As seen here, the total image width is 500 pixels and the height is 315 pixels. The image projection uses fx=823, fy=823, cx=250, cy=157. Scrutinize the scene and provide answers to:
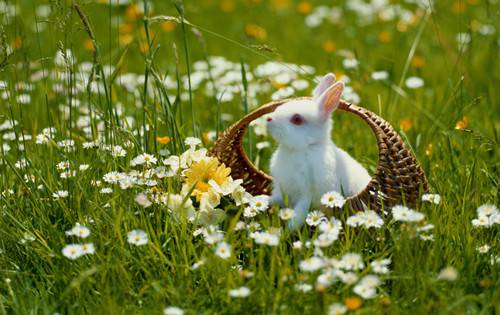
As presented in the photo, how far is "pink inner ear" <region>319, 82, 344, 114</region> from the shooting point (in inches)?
115

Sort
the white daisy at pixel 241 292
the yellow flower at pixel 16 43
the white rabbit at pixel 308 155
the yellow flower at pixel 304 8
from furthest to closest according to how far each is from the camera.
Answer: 1. the yellow flower at pixel 304 8
2. the yellow flower at pixel 16 43
3. the white rabbit at pixel 308 155
4. the white daisy at pixel 241 292

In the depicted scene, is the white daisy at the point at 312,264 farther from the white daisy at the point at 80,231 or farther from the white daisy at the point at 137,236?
the white daisy at the point at 80,231

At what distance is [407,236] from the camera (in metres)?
2.45

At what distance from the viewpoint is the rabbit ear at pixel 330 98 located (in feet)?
9.57

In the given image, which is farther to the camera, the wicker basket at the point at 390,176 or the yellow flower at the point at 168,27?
the yellow flower at the point at 168,27

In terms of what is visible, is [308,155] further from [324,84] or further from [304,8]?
[304,8]

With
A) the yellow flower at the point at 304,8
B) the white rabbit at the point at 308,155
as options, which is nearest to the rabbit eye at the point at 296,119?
the white rabbit at the point at 308,155

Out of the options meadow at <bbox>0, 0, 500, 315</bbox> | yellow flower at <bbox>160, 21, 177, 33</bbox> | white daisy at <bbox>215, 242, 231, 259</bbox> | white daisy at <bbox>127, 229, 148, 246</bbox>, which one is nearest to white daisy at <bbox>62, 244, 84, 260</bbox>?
meadow at <bbox>0, 0, 500, 315</bbox>

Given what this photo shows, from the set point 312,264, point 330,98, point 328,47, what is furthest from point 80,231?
point 328,47

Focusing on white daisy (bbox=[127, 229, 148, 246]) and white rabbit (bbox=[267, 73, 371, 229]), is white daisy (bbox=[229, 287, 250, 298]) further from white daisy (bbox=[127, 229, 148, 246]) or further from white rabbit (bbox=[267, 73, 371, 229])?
white rabbit (bbox=[267, 73, 371, 229])

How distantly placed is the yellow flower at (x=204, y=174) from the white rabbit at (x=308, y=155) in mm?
212

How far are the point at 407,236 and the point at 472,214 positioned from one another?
1.90 ft

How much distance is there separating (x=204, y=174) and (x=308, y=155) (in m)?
0.39

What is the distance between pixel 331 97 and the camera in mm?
2941
